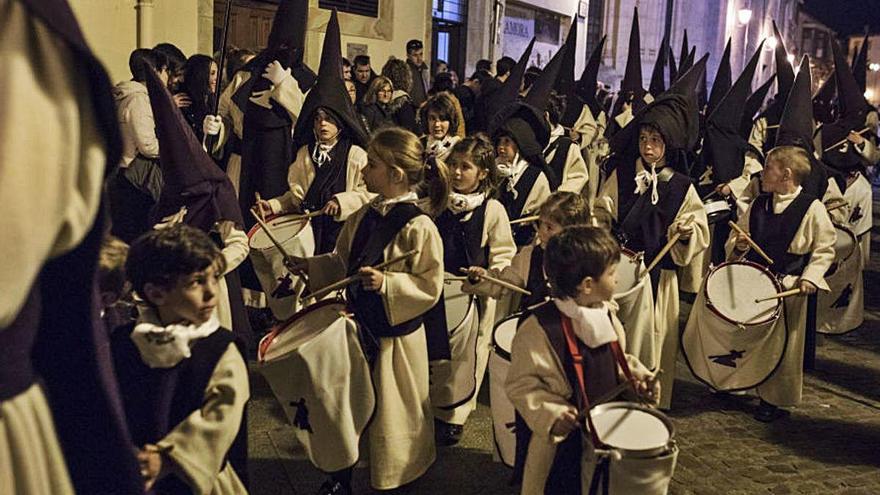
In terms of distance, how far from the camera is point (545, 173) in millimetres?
6199

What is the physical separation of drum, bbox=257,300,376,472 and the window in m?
9.83

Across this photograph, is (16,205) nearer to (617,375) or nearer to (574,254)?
(574,254)

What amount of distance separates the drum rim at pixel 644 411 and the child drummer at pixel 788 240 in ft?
8.81

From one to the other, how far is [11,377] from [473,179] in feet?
11.0

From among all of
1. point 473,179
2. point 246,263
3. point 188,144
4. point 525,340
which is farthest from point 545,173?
point 525,340

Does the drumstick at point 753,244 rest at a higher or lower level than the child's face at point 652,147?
lower

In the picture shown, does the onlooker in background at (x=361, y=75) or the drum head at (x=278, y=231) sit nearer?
the drum head at (x=278, y=231)

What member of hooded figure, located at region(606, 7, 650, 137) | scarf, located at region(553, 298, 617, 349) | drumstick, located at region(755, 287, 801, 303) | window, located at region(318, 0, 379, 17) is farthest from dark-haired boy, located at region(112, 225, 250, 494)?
window, located at region(318, 0, 379, 17)

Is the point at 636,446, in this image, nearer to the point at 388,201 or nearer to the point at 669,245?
the point at 388,201

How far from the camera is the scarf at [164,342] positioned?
2439 mm

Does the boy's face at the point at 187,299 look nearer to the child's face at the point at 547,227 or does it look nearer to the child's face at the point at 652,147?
the child's face at the point at 547,227

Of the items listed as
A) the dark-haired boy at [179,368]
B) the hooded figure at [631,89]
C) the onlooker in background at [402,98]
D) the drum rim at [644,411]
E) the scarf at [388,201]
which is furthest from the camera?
the hooded figure at [631,89]

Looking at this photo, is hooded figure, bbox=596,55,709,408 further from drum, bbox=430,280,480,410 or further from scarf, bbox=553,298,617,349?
scarf, bbox=553,298,617,349

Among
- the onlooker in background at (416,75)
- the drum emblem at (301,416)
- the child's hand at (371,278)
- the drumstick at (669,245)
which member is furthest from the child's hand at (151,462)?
the onlooker in background at (416,75)
